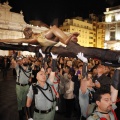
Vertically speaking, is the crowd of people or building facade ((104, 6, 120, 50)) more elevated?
building facade ((104, 6, 120, 50))

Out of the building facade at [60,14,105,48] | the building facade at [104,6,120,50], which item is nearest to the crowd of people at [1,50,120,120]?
the building facade at [104,6,120,50]

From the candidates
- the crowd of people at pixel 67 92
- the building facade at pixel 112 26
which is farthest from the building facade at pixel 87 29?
the crowd of people at pixel 67 92

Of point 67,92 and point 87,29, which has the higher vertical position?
point 87,29

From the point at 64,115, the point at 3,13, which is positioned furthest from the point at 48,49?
→ the point at 3,13

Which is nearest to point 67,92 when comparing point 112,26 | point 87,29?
point 112,26

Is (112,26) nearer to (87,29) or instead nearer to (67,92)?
(87,29)

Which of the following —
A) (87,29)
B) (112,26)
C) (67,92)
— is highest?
(87,29)

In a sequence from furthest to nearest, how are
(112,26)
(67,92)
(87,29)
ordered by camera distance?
(87,29)
(112,26)
(67,92)

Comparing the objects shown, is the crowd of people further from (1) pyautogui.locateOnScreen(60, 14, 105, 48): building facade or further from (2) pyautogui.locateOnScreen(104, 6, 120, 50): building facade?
(1) pyautogui.locateOnScreen(60, 14, 105, 48): building facade

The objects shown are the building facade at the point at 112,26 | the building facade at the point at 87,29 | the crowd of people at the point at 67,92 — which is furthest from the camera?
the building facade at the point at 87,29

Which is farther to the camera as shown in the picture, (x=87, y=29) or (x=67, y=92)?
(x=87, y=29)

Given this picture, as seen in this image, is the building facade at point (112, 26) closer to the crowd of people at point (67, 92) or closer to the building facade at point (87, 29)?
the building facade at point (87, 29)

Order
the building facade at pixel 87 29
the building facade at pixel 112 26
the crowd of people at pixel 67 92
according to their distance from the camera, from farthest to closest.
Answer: the building facade at pixel 87 29
the building facade at pixel 112 26
the crowd of people at pixel 67 92

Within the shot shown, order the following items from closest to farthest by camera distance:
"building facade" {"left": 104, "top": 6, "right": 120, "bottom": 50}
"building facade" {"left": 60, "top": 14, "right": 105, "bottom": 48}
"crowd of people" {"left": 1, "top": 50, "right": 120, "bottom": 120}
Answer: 1. "crowd of people" {"left": 1, "top": 50, "right": 120, "bottom": 120}
2. "building facade" {"left": 104, "top": 6, "right": 120, "bottom": 50}
3. "building facade" {"left": 60, "top": 14, "right": 105, "bottom": 48}
